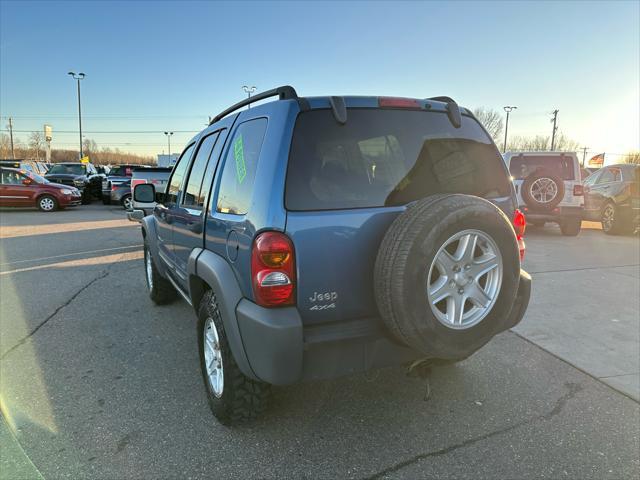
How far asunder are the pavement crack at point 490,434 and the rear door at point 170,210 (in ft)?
8.30

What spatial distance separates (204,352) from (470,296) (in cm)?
177

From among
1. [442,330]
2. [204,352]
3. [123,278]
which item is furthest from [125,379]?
[123,278]

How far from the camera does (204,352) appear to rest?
9.45ft

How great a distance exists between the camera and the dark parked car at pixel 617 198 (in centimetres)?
1021

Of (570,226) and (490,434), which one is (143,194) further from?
(570,226)

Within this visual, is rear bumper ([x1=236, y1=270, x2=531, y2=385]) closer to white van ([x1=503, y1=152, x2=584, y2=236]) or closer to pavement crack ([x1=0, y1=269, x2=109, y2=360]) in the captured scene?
pavement crack ([x1=0, y1=269, x2=109, y2=360])

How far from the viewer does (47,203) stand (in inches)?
610

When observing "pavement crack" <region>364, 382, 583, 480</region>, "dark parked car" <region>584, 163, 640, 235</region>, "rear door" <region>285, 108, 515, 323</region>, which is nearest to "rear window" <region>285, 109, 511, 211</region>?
"rear door" <region>285, 108, 515, 323</region>

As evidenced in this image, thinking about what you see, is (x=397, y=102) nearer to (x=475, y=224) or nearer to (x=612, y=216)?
(x=475, y=224)

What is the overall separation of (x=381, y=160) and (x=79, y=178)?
66.8ft

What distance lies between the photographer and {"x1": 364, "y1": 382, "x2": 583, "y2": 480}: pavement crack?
2262 millimetres

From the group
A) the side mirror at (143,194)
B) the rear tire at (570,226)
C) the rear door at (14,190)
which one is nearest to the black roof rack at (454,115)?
the side mirror at (143,194)

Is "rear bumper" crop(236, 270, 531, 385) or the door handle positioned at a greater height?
the door handle

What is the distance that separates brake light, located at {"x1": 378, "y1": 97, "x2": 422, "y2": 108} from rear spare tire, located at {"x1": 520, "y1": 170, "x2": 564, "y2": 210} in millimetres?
7249
